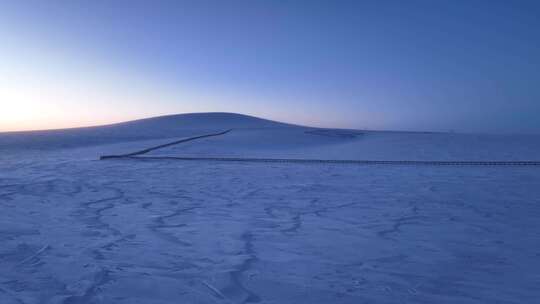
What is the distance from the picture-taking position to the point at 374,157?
49.0ft

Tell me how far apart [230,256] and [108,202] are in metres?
3.37

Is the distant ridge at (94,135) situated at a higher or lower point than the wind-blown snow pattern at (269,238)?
higher

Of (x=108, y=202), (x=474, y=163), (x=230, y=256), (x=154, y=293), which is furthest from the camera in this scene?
(x=474, y=163)

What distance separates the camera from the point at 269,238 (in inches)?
177

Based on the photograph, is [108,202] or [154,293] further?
[108,202]

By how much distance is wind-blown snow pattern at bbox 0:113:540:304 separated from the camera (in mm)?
3152

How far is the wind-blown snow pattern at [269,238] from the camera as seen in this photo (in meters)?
3.15

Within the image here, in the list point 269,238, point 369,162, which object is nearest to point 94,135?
point 369,162

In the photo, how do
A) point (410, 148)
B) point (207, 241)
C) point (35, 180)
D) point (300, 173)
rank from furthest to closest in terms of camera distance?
point (410, 148) → point (300, 173) → point (35, 180) → point (207, 241)

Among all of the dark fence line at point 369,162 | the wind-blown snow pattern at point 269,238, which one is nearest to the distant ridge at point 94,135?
the dark fence line at point 369,162

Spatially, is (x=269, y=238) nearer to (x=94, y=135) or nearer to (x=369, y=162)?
(x=369, y=162)

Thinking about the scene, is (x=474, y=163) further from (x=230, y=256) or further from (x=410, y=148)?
(x=230, y=256)

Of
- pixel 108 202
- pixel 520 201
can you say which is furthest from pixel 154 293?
pixel 520 201

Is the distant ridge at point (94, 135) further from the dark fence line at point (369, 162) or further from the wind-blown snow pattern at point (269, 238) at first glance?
the wind-blown snow pattern at point (269, 238)
